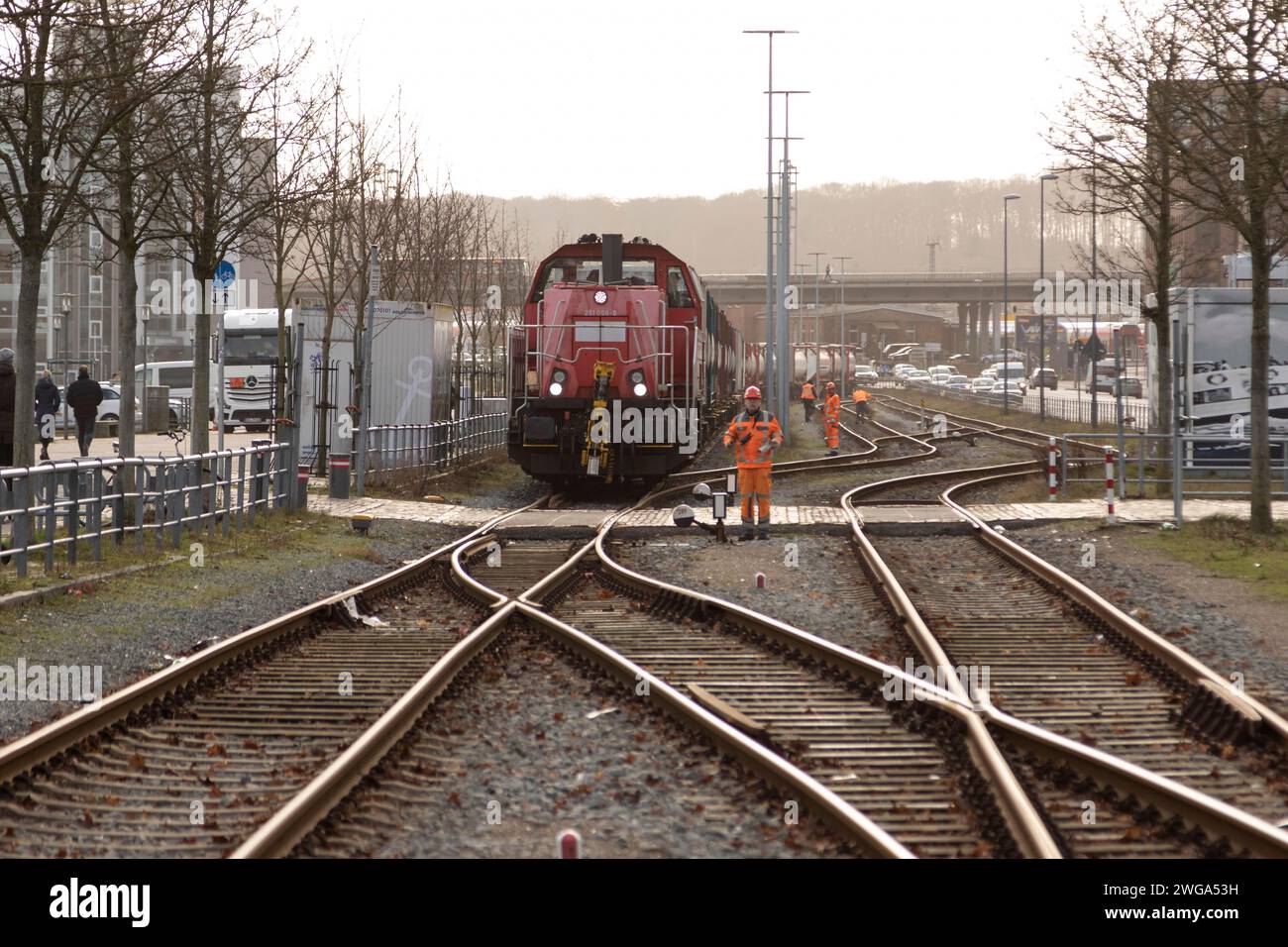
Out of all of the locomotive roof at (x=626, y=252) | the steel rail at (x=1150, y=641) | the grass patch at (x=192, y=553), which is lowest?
the steel rail at (x=1150, y=641)

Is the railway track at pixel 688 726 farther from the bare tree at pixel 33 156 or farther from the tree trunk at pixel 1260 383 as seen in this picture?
the tree trunk at pixel 1260 383

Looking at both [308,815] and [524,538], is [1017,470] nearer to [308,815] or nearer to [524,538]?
[524,538]

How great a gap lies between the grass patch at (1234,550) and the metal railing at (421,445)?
12500 mm

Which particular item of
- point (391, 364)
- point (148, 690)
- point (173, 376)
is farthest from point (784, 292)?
point (148, 690)

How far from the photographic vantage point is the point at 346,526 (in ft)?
65.9

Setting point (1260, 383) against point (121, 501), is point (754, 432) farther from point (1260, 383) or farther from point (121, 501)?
point (121, 501)

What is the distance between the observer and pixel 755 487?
1898 cm

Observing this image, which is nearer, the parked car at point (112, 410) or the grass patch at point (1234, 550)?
the grass patch at point (1234, 550)

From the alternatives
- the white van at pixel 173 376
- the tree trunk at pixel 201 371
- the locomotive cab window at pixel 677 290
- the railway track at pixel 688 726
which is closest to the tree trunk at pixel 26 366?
the tree trunk at pixel 201 371

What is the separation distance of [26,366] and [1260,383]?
1384cm

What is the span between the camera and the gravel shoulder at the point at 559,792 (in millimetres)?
6203

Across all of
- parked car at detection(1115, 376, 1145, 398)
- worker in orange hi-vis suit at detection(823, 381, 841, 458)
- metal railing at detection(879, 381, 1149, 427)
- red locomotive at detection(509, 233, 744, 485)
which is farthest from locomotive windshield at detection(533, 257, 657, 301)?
parked car at detection(1115, 376, 1145, 398)
